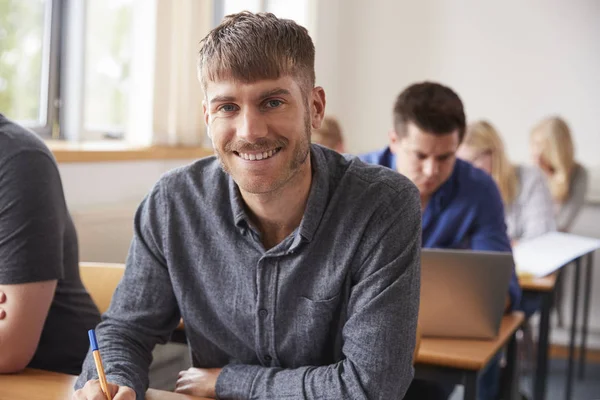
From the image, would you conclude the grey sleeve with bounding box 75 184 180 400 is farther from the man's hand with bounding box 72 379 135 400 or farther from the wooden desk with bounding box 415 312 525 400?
the wooden desk with bounding box 415 312 525 400

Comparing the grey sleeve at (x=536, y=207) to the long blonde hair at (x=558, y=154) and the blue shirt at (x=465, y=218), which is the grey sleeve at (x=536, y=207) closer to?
the long blonde hair at (x=558, y=154)

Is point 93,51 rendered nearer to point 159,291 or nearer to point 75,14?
point 75,14

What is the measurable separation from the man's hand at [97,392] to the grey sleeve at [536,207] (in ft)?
11.5

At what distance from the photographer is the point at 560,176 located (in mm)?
5156

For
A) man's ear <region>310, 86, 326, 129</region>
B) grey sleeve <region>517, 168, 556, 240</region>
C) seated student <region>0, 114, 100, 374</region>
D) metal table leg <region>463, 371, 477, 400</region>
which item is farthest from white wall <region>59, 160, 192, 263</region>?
grey sleeve <region>517, 168, 556, 240</region>

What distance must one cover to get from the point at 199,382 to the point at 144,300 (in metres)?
0.20

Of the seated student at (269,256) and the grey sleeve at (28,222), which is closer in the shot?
the seated student at (269,256)

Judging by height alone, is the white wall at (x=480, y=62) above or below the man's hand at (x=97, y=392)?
above

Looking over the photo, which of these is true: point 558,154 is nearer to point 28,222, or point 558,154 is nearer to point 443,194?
point 443,194

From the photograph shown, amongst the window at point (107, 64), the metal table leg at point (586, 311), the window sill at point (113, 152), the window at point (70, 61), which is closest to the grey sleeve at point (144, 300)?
the window sill at point (113, 152)

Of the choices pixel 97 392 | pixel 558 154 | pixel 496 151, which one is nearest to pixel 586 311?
pixel 558 154

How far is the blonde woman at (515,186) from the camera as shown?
14.6 feet

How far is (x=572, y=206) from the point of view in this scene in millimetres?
5152

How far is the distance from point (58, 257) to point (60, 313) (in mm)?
242
